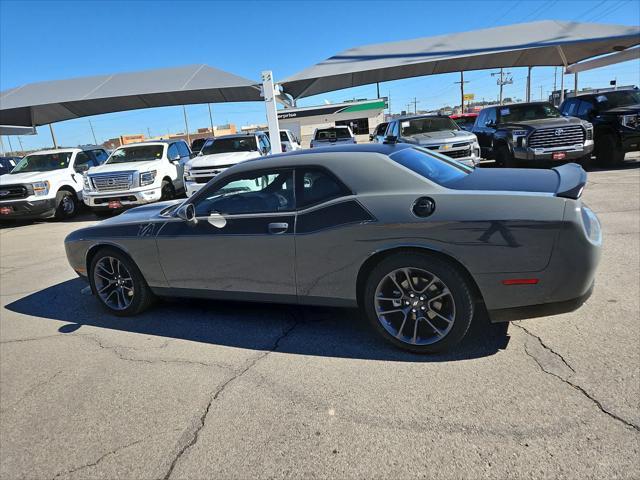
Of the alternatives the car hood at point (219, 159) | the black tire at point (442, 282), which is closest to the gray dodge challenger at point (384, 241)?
the black tire at point (442, 282)

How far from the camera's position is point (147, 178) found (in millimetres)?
11031

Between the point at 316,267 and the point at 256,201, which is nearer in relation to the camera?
the point at 316,267

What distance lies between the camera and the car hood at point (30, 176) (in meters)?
11.0

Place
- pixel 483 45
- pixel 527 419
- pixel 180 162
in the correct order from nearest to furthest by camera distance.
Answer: pixel 527 419
pixel 180 162
pixel 483 45

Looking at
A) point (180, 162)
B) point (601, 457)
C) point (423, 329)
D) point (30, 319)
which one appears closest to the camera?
point (601, 457)

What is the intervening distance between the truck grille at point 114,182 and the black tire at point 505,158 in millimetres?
9586

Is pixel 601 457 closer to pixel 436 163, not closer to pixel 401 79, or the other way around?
pixel 436 163

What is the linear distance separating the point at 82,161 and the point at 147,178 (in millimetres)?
3359

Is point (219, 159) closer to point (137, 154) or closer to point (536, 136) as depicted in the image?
point (137, 154)

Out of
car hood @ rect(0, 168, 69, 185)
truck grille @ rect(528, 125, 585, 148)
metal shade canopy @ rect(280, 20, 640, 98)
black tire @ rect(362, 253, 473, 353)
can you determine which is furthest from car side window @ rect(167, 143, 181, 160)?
black tire @ rect(362, 253, 473, 353)

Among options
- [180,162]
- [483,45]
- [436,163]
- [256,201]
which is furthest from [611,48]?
[256,201]

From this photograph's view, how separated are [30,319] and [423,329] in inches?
167

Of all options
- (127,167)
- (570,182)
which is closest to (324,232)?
(570,182)

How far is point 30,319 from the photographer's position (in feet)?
15.9
